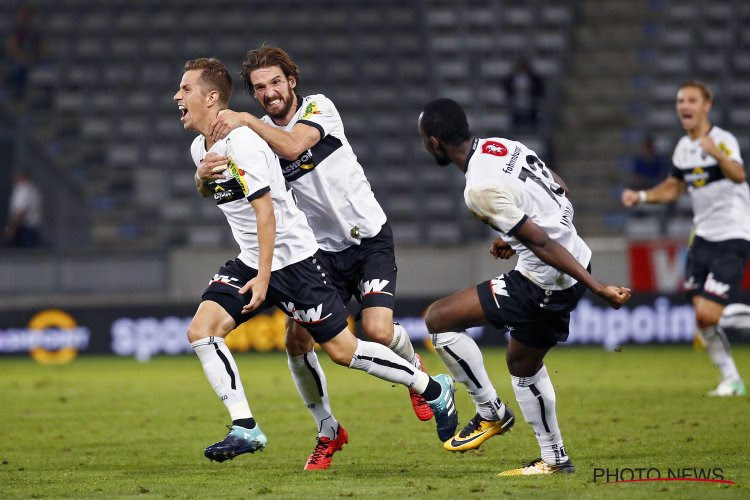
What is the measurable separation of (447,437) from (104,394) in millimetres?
6365

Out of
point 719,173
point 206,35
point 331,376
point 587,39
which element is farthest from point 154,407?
point 587,39

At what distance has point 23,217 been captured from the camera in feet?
63.3

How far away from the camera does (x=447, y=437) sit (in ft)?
24.9

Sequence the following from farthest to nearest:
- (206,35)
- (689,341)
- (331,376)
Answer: (206,35), (689,341), (331,376)

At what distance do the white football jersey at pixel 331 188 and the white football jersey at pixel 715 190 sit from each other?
4.58 metres

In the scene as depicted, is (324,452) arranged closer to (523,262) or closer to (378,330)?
(378,330)

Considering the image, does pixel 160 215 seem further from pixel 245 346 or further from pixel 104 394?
pixel 104 394

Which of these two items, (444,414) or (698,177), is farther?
(698,177)

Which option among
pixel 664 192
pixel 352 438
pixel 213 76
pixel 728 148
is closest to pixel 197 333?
pixel 213 76

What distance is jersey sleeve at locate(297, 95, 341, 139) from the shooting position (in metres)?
7.85

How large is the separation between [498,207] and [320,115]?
1692 millimetres

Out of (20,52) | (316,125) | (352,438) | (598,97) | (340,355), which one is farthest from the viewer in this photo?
(598,97)

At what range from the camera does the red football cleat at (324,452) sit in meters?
7.76

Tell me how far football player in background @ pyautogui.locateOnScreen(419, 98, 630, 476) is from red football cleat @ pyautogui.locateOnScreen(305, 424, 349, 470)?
0.77 metres
